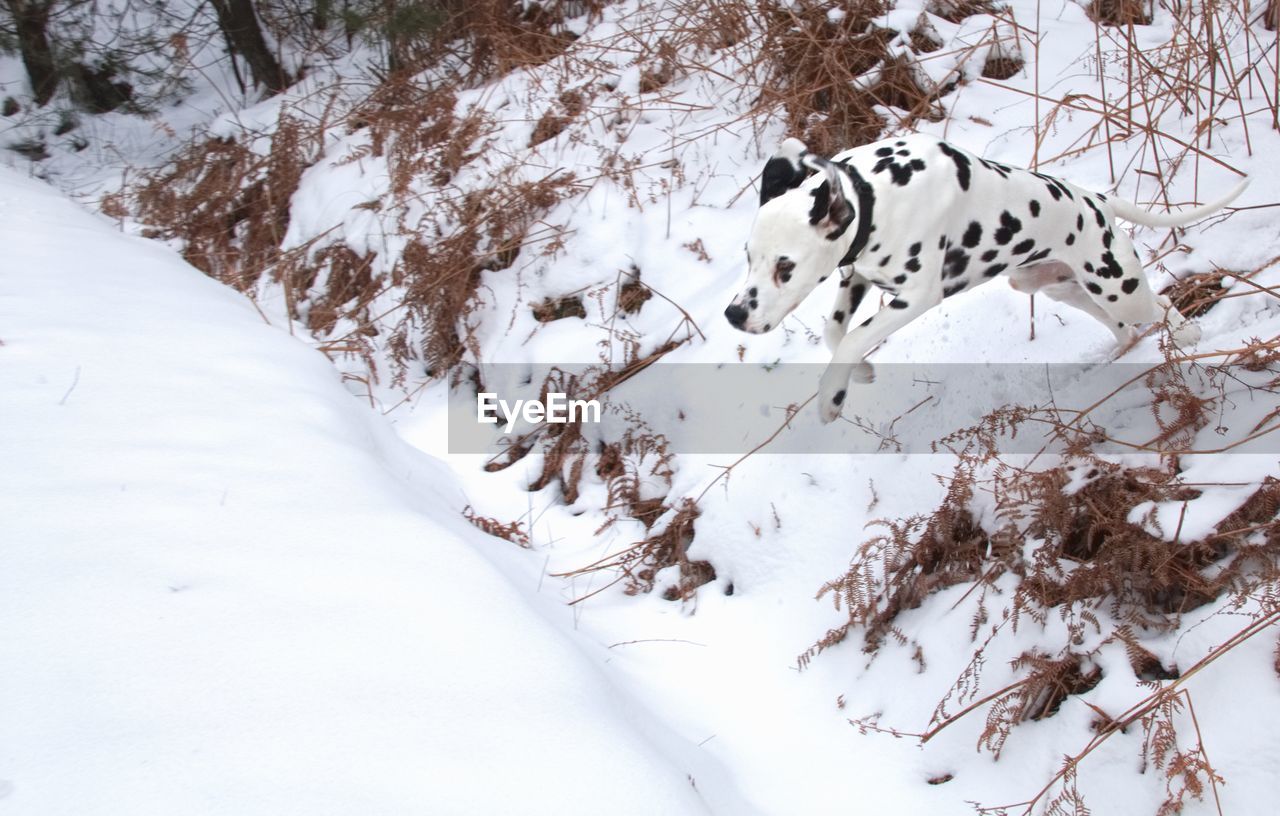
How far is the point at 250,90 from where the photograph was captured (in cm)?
845

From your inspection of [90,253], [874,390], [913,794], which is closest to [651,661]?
[913,794]

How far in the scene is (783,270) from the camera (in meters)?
2.39

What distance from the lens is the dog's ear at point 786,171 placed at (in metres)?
2.45

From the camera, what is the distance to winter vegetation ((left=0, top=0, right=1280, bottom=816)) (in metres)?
1.92

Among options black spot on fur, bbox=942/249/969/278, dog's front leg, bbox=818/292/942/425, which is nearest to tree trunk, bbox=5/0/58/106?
dog's front leg, bbox=818/292/942/425

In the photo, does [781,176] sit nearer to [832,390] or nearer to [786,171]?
[786,171]

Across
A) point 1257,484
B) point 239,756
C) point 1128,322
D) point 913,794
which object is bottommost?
point 913,794

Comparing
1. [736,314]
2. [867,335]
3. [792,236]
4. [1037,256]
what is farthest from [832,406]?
[1037,256]

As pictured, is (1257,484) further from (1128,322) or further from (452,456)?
(452,456)

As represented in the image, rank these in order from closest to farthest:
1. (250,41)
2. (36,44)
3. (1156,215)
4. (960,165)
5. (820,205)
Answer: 1. (820,205)
2. (960,165)
3. (1156,215)
4. (36,44)
5. (250,41)

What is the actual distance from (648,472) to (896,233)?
2078 millimetres

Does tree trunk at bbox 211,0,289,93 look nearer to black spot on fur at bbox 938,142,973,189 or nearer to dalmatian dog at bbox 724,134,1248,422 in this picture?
dalmatian dog at bbox 724,134,1248,422

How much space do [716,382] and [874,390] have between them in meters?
0.80

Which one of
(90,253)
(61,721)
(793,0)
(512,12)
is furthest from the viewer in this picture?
(512,12)
